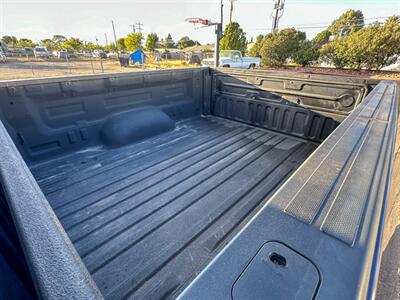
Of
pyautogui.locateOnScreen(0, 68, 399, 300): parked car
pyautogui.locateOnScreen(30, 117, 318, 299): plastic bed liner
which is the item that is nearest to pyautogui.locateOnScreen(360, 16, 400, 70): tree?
pyautogui.locateOnScreen(0, 68, 399, 300): parked car

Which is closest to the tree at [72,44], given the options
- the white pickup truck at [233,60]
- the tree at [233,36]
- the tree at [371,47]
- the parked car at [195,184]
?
the tree at [233,36]

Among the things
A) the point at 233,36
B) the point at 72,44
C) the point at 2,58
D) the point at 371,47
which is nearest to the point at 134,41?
the point at 72,44

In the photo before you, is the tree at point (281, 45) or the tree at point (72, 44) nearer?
the tree at point (281, 45)

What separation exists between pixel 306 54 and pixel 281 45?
1.71 m

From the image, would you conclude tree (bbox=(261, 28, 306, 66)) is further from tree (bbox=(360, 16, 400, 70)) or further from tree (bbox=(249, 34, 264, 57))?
tree (bbox=(360, 16, 400, 70))

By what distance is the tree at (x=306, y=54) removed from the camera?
44.4 ft

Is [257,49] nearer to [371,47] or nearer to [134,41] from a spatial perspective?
[371,47]

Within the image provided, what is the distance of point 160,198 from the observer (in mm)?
1724

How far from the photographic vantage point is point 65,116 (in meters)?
2.22

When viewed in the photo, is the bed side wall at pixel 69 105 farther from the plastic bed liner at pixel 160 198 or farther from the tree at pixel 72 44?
the tree at pixel 72 44

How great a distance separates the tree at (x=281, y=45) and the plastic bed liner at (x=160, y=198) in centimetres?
1377

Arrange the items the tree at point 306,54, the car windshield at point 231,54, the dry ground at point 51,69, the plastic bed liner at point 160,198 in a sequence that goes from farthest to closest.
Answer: the tree at point 306,54, the dry ground at point 51,69, the car windshield at point 231,54, the plastic bed liner at point 160,198

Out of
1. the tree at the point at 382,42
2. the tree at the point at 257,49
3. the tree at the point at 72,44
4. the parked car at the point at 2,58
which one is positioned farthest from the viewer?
the tree at the point at 72,44

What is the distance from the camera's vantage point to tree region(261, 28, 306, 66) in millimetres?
13766
